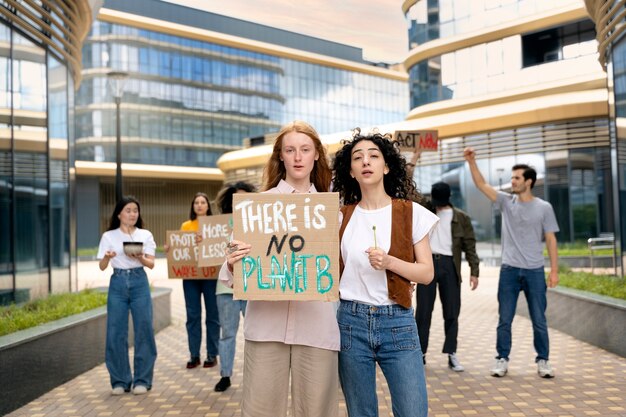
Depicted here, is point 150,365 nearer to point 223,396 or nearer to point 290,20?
point 223,396

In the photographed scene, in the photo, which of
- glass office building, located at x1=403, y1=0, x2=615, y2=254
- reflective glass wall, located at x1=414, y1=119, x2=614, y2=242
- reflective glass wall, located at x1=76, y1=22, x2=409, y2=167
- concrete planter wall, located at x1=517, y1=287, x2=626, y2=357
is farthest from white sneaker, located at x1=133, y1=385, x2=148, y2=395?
reflective glass wall, located at x1=76, y1=22, x2=409, y2=167

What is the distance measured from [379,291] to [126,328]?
491cm

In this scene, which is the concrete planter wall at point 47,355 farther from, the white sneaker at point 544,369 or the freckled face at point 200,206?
the white sneaker at point 544,369

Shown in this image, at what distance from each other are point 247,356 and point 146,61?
6212 centimetres

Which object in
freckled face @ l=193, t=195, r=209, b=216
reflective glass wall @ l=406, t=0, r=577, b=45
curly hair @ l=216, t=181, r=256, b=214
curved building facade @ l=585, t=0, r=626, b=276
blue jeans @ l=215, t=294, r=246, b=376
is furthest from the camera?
reflective glass wall @ l=406, t=0, r=577, b=45

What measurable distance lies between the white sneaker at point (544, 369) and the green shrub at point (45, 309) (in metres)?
5.69

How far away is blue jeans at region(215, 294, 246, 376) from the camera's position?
7875 mm

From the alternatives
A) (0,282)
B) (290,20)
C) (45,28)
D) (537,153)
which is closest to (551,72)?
(537,153)

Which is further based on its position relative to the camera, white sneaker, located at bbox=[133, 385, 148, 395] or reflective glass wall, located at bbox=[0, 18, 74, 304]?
reflective glass wall, located at bbox=[0, 18, 74, 304]

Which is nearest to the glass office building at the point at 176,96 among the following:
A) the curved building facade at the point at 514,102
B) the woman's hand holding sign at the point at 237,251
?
the curved building facade at the point at 514,102

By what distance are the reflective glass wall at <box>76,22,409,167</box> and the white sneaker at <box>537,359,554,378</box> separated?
54.0 meters

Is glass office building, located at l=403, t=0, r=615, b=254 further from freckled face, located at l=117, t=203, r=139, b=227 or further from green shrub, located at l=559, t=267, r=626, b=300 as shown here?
freckled face, located at l=117, t=203, r=139, b=227

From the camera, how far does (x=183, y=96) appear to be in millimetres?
65438

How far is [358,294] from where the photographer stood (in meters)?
3.62
